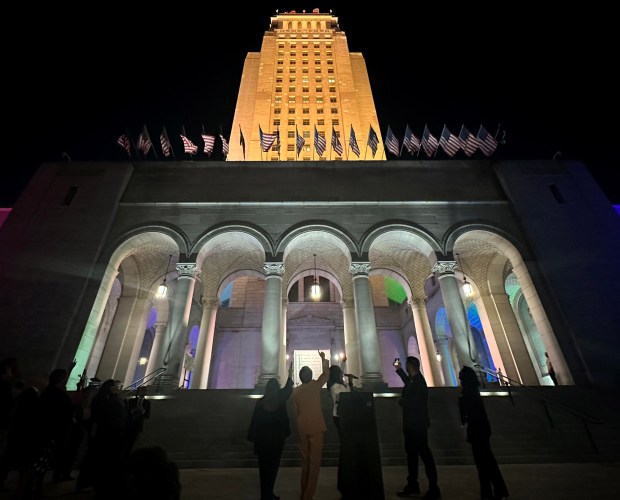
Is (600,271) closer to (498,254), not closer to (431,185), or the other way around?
(498,254)

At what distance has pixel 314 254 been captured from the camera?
62.5 feet

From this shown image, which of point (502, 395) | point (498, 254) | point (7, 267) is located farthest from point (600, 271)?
point (7, 267)

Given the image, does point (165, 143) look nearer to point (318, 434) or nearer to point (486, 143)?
point (486, 143)

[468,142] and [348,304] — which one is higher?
[468,142]

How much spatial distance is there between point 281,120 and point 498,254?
24.9 meters

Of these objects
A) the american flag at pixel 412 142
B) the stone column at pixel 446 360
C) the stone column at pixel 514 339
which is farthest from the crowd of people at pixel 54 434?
the stone column at pixel 446 360

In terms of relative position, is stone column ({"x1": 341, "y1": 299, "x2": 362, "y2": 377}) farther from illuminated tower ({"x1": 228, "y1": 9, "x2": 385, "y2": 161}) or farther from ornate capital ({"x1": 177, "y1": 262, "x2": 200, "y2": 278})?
illuminated tower ({"x1": 228, "y1": 9, "x2": 385, "y2": 161})

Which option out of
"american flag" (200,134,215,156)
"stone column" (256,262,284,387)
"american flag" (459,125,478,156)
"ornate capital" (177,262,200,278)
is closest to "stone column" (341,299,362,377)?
"stone column" (256,262,284,387)

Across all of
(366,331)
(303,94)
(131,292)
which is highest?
(303,94)

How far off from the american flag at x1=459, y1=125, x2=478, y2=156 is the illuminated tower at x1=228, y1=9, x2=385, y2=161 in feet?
40.7

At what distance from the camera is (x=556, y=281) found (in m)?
14.7

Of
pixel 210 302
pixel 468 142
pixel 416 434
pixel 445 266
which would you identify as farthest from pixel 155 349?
pixel 468 142

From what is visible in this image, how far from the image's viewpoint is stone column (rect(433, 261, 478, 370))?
1323 centimetres

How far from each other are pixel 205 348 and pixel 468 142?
17.5m
